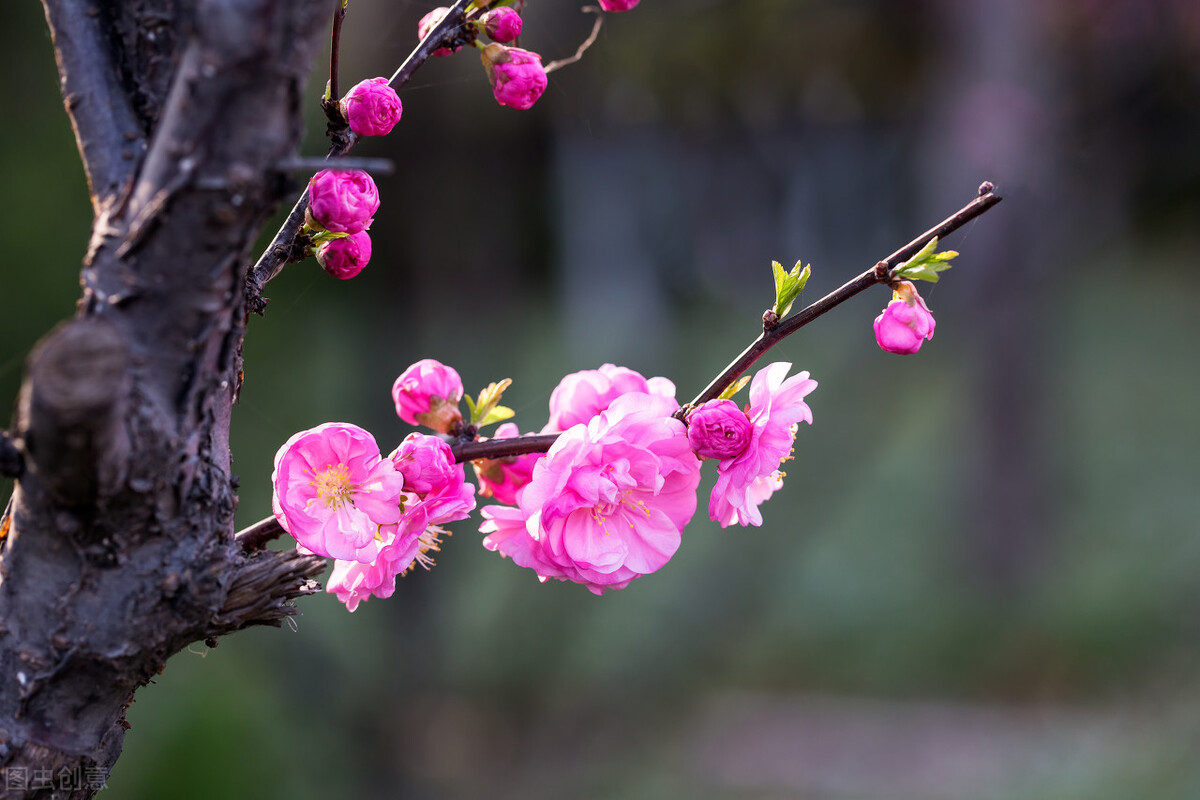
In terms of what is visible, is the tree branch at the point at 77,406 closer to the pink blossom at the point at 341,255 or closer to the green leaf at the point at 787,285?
the pink blossom at the point at 341,255

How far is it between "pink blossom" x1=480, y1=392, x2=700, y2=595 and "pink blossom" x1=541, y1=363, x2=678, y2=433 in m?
0.03

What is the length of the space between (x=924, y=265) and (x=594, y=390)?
0.20 m

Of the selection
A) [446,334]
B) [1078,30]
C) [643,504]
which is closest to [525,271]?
[446,334]

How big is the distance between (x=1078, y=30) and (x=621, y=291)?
2.18 metres

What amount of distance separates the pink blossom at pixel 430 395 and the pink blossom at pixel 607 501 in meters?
0.09

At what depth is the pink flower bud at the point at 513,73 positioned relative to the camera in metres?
0.58

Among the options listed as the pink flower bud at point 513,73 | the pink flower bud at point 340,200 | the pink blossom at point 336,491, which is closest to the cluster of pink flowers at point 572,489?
the pink blossom at point 336,491

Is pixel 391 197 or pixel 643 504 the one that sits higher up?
pixel 391 197

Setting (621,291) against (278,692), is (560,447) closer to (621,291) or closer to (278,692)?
(278,692)

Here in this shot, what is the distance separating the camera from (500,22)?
0.54 metres

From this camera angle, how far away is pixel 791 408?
505mm

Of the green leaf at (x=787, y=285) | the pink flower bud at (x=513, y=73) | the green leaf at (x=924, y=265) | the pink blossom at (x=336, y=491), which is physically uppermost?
the pink flower bud at (x=513, y=73)

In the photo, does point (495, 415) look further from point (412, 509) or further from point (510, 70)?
point (510, 70)

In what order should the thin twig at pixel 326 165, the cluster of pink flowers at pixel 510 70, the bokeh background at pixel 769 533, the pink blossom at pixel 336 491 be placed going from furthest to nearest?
the bokeh background at pixel 769 533, the cluster of pink flowers at pixel 510 70, the pink blossom at pixel 336 491, the thin twig at pixel 326 165
